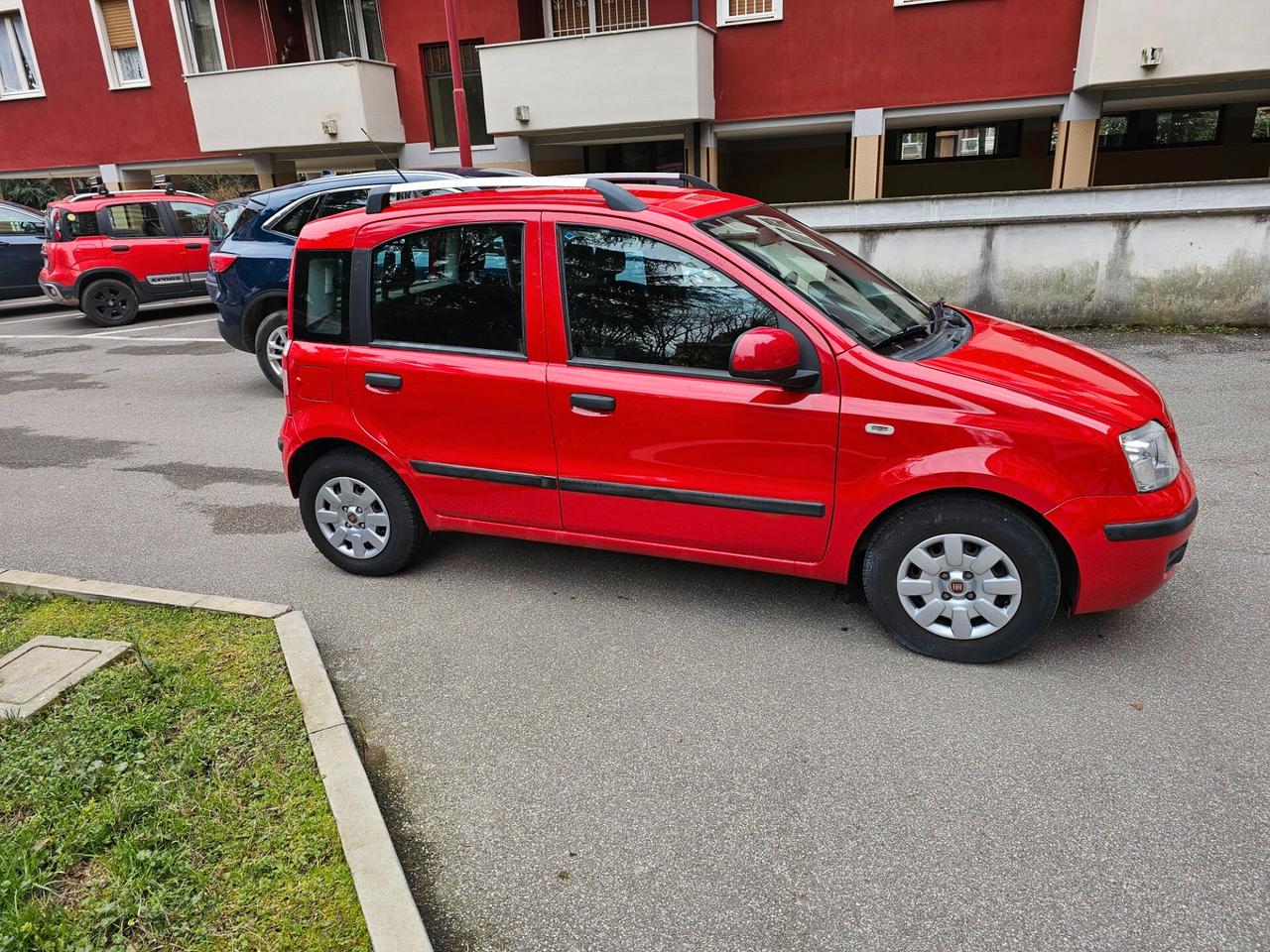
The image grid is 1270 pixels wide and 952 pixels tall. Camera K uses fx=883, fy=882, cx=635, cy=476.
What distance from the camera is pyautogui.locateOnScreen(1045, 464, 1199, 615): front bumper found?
323 centimetres

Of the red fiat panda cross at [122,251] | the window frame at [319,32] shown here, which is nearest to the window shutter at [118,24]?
the window frame at [319,32]

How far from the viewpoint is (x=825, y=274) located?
3973 mm

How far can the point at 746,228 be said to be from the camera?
3982 mm

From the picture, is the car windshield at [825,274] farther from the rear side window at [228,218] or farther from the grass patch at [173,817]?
the rear side window at [228,218]

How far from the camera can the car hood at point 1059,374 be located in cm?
332

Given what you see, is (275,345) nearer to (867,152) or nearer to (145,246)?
(145,246)

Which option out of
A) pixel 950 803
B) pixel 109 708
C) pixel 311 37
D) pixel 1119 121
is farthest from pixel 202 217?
pixel 1119 121

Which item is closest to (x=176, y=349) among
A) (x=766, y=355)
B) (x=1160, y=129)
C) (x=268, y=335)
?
(x=268, y=335)

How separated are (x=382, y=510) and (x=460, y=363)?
37.8 inches

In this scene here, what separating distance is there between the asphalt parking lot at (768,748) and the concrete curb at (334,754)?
114 millimetres

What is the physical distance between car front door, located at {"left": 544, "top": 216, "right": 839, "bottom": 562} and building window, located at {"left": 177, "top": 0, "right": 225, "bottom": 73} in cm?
1988

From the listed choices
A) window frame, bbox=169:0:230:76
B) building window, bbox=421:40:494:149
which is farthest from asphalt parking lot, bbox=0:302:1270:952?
window frame, bbox=169:0:230:76

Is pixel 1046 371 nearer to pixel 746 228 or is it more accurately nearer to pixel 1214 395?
pixel 746 228

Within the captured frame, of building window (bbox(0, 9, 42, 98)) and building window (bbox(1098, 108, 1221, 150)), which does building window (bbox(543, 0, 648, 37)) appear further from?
building window (bbox(0, 9, 42, 98))
